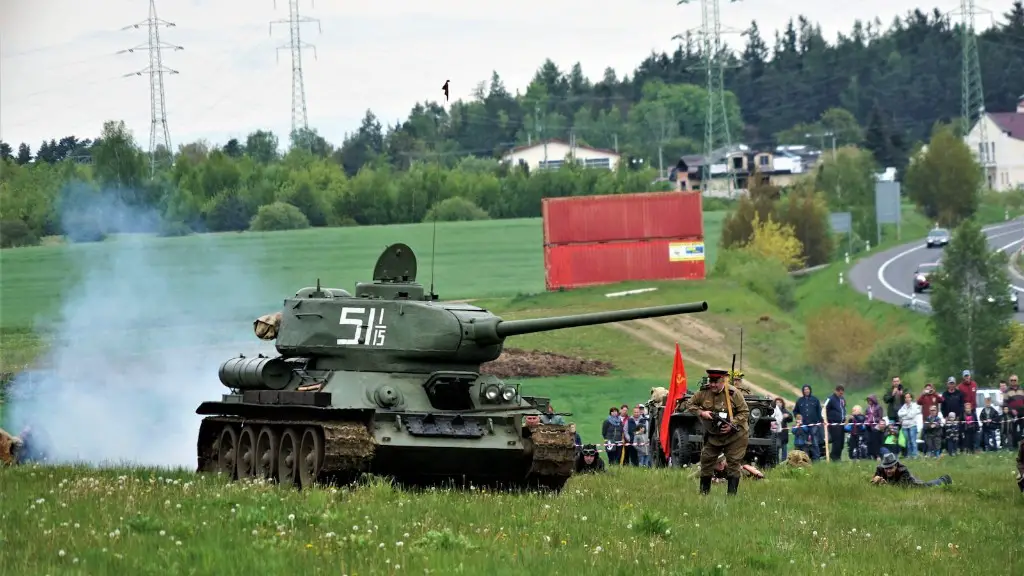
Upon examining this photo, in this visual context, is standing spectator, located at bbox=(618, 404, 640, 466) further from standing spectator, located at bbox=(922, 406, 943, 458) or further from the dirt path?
the dirt path

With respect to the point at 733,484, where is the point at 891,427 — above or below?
below

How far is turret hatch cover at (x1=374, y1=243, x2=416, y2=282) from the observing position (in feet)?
81.4

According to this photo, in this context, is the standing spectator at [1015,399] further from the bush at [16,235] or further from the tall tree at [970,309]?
the bush at [16,235]

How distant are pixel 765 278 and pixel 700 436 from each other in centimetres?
4604

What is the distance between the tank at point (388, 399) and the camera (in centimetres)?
2170

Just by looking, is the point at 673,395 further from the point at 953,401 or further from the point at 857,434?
the point at 953,401

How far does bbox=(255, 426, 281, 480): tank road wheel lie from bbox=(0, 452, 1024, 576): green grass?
3.22 feet

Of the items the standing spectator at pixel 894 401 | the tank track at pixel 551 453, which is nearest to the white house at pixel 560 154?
the standing spectator at pixel 894 401

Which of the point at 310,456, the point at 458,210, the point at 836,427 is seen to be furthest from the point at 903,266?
the point at 310,456

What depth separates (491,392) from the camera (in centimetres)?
2295

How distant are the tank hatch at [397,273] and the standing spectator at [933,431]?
45.2ft

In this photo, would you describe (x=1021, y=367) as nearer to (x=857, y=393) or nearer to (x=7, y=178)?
(x=857, y=393)

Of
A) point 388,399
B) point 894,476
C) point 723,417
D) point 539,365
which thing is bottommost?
point 539,365

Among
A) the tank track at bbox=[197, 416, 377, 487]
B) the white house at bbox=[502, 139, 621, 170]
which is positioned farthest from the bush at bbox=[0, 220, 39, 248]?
the white house at bbox=[502, 139, 621, 170]
